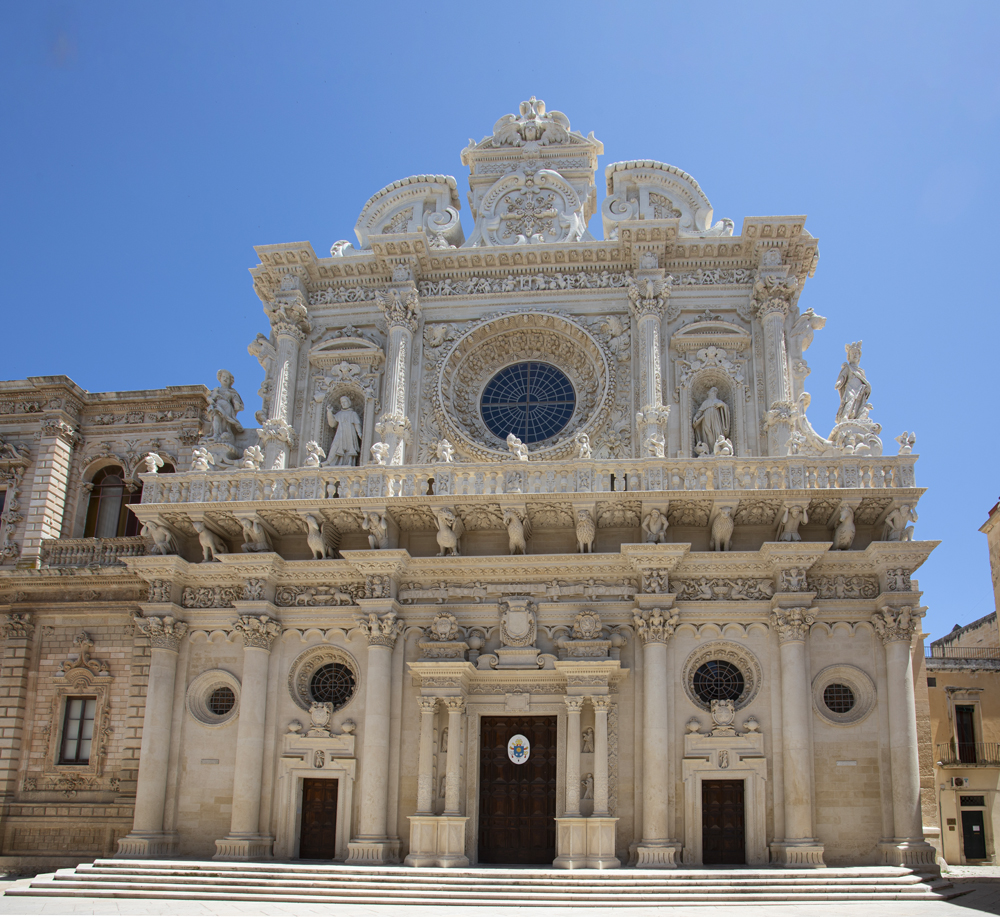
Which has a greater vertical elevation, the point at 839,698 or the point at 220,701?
the point at 839,698

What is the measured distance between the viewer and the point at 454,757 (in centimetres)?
1883

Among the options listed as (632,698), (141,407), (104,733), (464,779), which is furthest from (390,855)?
(141,407)

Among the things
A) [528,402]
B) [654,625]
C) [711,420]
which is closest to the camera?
[654,625]

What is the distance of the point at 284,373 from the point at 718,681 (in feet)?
38.7

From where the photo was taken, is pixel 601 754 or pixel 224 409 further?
pixel 224 409

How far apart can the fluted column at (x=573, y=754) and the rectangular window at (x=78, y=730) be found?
1117 cm

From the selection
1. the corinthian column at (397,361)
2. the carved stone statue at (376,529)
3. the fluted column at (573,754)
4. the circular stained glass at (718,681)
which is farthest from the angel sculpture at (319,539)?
the circular stained glass at (718,681)

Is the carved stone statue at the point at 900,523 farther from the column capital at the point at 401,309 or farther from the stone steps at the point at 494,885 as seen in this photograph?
the column capital at the point at 401,309

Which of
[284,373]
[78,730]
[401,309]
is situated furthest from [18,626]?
[401,309]

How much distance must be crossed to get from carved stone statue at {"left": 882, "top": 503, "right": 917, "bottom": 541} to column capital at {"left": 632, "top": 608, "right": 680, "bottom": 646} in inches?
174

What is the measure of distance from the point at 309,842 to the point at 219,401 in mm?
10064

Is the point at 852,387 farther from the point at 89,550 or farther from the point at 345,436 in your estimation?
the point at 89,550

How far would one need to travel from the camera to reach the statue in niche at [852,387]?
2084 centimetres

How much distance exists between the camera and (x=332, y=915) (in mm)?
14570
